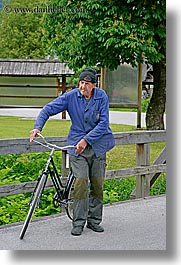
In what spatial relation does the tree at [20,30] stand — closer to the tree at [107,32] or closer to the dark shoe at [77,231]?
the tree at [107,32]

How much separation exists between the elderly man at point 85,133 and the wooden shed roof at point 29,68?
525 millimetres

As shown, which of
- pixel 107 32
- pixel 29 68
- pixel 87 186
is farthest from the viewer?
pixel 107 32

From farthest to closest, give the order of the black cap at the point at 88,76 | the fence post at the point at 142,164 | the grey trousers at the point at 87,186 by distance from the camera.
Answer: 1. the fence post at the point at 142,164
2. the grey trousers at the point at 87,186
3. the black cap at the point at 88,76

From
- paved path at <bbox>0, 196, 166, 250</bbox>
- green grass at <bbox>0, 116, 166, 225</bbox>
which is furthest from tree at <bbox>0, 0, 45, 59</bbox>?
paved path at <bbox>0, 196, 166, 250</bbox>

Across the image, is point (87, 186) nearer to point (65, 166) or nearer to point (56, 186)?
point (56, 186)

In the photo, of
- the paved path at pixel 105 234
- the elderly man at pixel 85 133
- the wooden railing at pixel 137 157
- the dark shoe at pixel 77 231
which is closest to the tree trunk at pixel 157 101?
the wooden railing at pixel 137 157

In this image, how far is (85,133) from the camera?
5.14 metres

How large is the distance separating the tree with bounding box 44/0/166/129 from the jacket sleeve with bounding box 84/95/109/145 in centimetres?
85

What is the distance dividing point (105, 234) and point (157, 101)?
229 centimetres

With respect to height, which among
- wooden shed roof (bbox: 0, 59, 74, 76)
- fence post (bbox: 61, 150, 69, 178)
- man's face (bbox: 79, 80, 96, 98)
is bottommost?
fence post (bbox: 61, 150, 69, 178)

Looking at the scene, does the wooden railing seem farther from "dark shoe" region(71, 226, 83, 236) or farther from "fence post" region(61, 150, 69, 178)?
"dark shoe" region(71, 226, 83, 236)

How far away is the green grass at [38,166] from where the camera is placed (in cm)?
557

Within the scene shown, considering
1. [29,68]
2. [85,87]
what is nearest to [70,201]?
[85,87]

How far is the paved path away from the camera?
5062 mm
